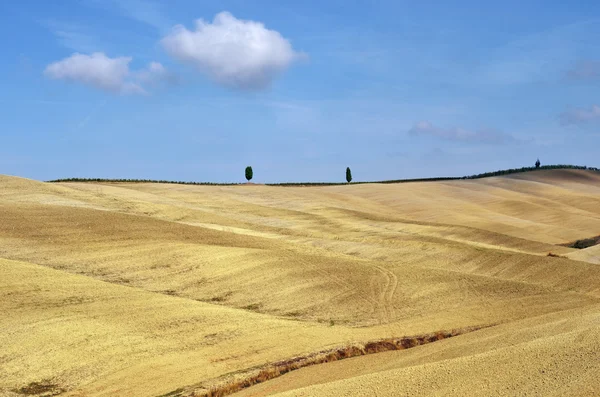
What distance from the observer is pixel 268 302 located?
2955 centimetres

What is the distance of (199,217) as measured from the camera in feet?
169

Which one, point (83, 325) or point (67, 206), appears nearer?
point (83, 325)

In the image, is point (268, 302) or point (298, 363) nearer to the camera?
point (298, 363)

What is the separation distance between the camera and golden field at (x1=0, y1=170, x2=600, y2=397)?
1756 cm

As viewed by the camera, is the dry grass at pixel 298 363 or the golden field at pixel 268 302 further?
the dry grass at pixel 298 363

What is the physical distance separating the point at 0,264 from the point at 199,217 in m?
22.0

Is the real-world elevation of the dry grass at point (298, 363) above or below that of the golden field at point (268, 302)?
below

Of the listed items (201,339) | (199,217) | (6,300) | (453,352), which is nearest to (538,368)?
(453,352)

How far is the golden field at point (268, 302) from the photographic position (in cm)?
1756

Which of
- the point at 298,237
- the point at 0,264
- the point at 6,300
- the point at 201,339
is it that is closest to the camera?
the point at 201,339

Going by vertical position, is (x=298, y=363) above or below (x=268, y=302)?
below

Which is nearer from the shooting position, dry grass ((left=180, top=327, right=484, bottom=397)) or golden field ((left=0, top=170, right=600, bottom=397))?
golden field ((left=0, top=170, right=600, bottom=397))

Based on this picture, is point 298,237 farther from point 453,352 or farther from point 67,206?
point 453,352

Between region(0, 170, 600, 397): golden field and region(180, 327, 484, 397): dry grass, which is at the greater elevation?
region(0, 170, 600, 397): golden field
